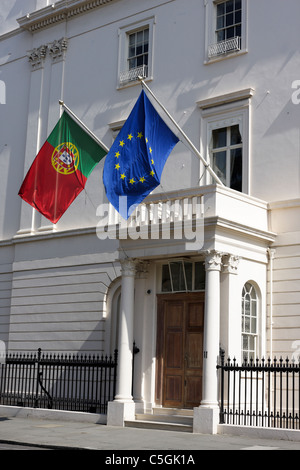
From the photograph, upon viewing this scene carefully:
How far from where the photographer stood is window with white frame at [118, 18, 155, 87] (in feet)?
74.0

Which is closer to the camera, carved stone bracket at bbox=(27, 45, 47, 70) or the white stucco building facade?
the white stucco building facade

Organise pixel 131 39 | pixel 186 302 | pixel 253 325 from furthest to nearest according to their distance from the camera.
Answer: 1. pixel 131 39
2. pixel 186 302
3. pixel 253 325

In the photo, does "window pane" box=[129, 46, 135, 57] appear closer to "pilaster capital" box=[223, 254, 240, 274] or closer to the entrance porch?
the entrance porch

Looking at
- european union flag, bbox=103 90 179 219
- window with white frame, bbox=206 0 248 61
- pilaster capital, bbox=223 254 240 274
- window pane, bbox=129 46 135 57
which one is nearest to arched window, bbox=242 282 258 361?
pilaster capital, bbox=223 254 240 274

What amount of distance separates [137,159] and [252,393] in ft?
20.7

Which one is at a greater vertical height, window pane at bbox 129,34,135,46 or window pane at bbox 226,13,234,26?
window pane at bbox 129,34,135,46

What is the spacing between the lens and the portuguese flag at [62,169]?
1845 centimetres

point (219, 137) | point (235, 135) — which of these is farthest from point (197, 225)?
point (219, 137)

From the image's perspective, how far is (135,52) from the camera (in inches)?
912

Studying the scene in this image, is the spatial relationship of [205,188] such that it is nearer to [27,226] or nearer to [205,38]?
[205,38]

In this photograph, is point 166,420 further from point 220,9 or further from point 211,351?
point 220,9

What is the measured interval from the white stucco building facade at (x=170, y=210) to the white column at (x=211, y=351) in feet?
0.11

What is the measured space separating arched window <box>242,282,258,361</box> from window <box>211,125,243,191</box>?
3141 mm

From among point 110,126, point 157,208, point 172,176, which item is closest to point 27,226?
point 110,126
